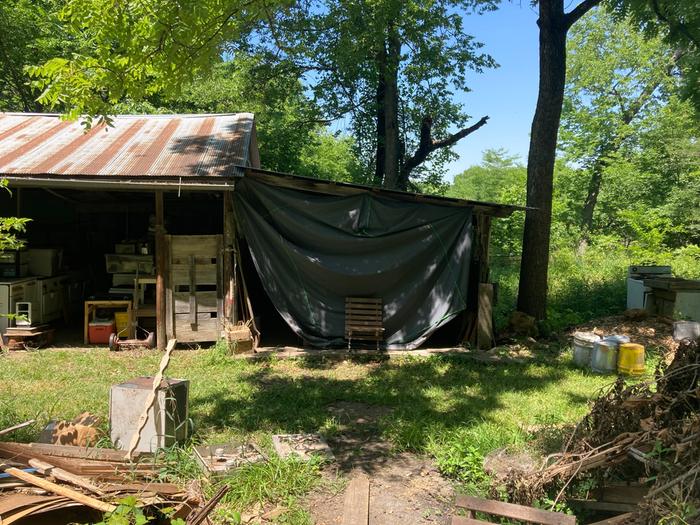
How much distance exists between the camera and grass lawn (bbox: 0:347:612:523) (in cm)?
443

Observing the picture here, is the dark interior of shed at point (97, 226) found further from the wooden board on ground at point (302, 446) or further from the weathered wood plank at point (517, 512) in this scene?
the weathered wood plank at point (517, 512)

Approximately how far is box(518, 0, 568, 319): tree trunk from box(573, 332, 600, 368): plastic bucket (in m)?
1.94

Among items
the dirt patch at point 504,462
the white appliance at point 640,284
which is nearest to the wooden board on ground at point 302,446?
the dirt patch at point 504,462

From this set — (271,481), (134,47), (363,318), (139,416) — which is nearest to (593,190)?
(363,318)

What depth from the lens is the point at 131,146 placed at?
970 centimetres

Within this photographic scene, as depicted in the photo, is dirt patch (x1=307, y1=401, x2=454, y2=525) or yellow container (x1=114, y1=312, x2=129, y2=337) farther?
yellow container (x1=114, y1=312, x2=129, y2=337)

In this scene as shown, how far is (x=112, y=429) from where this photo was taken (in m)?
4.32

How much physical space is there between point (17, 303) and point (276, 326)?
4.70 meters

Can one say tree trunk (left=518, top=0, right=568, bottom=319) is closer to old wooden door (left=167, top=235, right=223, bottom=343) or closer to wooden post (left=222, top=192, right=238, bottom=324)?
wooden post (left=222, top=192, right=238, bottom=324)

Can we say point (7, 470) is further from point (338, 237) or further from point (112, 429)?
point (338, 237)

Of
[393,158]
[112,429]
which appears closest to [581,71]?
[393,158]

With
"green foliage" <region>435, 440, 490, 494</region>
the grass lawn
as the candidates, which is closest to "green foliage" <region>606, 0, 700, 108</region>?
the grass lawn

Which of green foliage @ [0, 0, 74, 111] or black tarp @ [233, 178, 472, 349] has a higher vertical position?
green foliage @ [0, 0, 74, 111]

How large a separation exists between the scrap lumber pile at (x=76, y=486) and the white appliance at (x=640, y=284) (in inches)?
386
